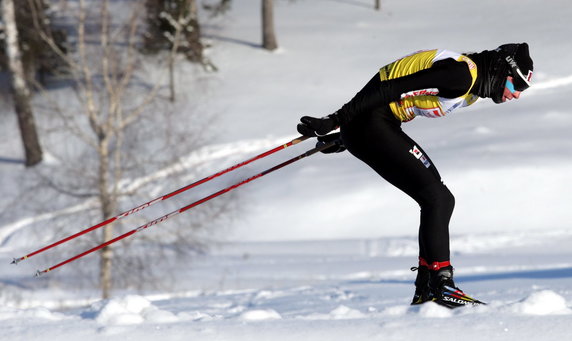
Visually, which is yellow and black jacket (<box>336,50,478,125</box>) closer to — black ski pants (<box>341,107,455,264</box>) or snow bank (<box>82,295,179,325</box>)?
black ski pants (<box>341,107,455,264</box>)

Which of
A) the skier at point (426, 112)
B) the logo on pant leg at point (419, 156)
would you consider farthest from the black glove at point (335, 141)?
the logo on pant leg at point (419, 156)

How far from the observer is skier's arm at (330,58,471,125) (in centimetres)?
384

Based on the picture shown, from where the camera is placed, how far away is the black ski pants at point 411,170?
4004mm

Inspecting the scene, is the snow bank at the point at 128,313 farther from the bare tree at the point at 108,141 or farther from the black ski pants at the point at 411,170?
the bare tree at the point at 108,141

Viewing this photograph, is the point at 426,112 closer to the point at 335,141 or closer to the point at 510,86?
the point at 510,86

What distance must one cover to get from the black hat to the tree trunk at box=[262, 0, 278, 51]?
665 inches

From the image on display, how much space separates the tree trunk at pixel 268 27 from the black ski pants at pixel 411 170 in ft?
54.9

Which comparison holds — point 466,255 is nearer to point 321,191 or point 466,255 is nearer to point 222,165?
point 321,191

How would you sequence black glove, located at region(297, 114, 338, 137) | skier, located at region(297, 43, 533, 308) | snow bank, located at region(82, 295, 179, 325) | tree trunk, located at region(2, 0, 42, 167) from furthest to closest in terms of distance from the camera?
1. tree trunk, located at region(2, 0, 42, 167)
2. black glove, located at region(297, 114, 338, 137)
3. skier, located at region(297, 43, 533, 308)
4. snow bank, located at region(82, 295, 179, 325)

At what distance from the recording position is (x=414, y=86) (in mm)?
3902

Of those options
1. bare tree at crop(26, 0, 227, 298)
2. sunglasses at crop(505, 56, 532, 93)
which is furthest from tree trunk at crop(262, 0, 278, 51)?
sunglasses at crop(505, 56, 532, 93)

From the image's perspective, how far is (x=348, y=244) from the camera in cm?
1144

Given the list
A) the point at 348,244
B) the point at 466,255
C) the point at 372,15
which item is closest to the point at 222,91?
the point at 372,15

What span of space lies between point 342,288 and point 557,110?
8859 millimetres
